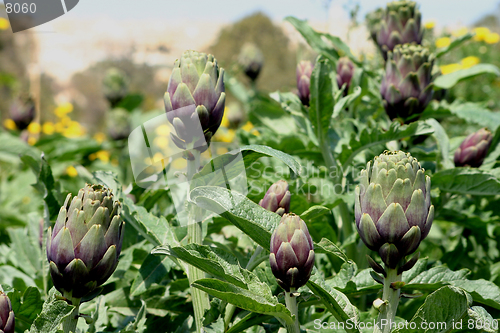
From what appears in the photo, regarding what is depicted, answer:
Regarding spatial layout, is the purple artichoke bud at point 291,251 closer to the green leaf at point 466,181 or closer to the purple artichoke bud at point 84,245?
the purple artichoke bud at point 84,245

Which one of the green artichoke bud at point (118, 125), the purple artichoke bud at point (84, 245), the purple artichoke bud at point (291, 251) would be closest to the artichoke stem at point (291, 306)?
the purple artichoke bud at point (291, 251)

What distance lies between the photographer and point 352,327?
67 centimetres

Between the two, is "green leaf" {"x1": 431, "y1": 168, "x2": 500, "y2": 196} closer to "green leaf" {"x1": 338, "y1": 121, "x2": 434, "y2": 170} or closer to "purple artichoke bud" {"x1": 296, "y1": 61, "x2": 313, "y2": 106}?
"green leaf" {"x1": 338, "y1": 121, "x2": 434, "y2": 170}

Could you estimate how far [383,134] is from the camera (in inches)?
37.1

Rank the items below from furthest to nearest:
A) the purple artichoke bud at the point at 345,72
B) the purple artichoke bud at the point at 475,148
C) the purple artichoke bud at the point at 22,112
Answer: the purple artichoke bud at the point at 22,112
the purple artichoke bud at the point at 345,72
the purple artichoke bud at the point at 475,148

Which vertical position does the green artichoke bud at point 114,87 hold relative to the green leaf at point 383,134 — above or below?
below

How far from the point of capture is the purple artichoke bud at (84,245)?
2.02ft

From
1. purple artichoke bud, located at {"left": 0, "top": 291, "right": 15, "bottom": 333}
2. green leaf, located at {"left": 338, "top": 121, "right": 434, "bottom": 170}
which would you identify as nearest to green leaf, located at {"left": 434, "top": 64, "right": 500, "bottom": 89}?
green leaf, located at {"left": 338, "top": 121, "right": 434, "bottom": 170}

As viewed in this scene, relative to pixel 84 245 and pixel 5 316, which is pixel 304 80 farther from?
pixel 5 316

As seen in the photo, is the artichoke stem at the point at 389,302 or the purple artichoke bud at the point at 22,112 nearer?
the artichoke stem at the point at 389,302

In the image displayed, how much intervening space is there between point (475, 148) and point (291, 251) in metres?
0.63

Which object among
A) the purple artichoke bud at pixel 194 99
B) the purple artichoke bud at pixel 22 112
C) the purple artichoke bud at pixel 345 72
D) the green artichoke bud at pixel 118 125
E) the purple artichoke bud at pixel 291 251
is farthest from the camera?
the green artichoke bud at pixel 118 125

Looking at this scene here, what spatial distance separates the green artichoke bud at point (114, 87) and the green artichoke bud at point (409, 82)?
2179 millimetres

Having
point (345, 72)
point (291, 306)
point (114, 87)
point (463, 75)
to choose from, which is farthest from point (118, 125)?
point (291, 306)
